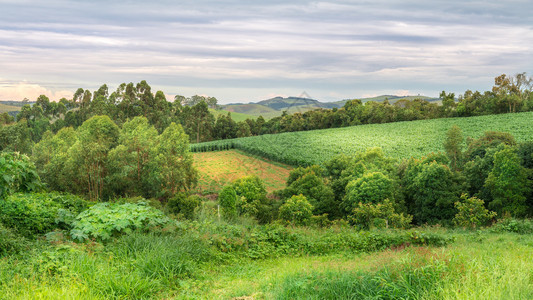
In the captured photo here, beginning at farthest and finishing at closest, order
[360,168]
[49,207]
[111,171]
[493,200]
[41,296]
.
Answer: [111,171] < [360,168] < [493,200] < [49,207] < [41,296]

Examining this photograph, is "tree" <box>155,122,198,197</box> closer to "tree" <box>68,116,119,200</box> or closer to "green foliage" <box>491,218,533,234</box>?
"tree" <box>68,116,119,200</box>

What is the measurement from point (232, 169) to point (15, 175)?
165 feet

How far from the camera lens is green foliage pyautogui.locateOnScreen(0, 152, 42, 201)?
703 cm

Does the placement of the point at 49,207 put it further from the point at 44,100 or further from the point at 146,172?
the point at 44,100

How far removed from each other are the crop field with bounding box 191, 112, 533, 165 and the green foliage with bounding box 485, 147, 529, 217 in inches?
1158

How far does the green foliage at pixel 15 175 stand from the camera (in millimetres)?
7031

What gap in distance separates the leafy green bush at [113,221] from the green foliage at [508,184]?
26.7m

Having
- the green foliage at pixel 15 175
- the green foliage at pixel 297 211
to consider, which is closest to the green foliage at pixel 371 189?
the green foliage at pixel 297 211

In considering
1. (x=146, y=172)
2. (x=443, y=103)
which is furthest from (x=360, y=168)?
(x=443, y=103)

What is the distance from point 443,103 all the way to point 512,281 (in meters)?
84.3

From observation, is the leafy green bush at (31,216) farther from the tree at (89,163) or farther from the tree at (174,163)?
the tree at (89,163)

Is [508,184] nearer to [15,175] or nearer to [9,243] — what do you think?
[15,175]

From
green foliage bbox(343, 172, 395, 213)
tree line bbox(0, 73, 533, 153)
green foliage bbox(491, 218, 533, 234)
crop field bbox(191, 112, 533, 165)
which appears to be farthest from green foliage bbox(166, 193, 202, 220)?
tree line bbox(0, 73, 533, 153)

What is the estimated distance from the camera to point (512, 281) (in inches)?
180
